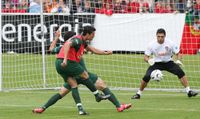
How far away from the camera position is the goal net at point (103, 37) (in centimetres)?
2433

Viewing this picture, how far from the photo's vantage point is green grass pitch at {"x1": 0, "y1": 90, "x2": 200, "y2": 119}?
1462cm

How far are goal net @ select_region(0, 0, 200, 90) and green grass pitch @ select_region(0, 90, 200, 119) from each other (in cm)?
344

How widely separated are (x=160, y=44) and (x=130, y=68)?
5.97 m

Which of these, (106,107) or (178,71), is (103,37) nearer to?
(178,71)

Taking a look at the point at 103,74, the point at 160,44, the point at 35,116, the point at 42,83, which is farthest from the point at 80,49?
the point at 103,74

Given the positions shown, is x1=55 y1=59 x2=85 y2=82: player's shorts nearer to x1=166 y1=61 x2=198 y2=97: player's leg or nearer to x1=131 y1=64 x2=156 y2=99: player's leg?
x1=131 y1=64 x2=156 y2=99: player's leg

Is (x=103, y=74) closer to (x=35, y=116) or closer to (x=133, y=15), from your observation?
(x=133, y=15)

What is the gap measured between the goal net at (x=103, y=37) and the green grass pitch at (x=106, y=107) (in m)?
3.44

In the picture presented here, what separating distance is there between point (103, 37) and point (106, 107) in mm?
10490

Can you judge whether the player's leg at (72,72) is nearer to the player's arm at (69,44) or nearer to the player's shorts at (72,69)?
the player's shorts at (72,69)

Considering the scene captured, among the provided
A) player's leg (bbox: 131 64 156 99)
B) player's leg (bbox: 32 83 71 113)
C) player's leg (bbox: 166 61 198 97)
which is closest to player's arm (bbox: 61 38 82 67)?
player's leg (bbox: 32 83 71 113)

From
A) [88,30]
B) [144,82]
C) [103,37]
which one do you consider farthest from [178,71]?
[103,37]

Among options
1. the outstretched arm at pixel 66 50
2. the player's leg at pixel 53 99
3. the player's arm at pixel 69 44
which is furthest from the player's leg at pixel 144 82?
the outstretched arm at pixel 66 50

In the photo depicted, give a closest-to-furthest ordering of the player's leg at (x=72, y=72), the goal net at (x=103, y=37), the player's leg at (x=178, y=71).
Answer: the player's leg at (x=72, y=72)
the player's leg at (x=178, y=71)
the goal net at (x=103, y=37)
